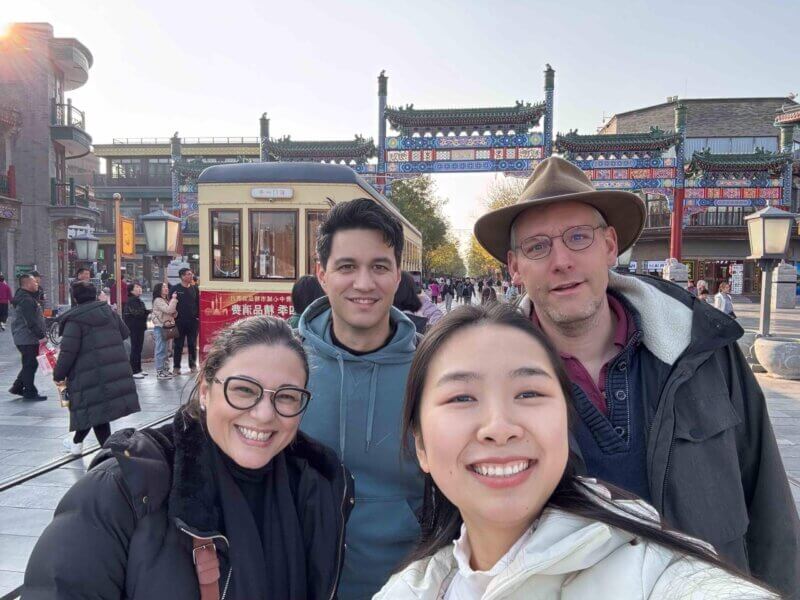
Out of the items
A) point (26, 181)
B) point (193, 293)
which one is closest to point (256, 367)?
point (193, 293)

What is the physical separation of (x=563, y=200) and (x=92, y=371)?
4.99 meters

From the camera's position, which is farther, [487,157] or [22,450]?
[487,157]

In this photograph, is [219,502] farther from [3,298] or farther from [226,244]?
[3,298]

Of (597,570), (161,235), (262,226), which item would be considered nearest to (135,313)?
(161,235)

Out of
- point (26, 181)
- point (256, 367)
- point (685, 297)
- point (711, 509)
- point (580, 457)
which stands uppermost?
point (26, 181)

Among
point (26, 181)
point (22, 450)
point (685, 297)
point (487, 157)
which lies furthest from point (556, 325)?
point (26, 181)

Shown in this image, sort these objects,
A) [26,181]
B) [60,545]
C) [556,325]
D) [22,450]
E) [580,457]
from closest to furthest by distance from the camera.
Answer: [60,545] → [580,457] → [556,325] → [22,450] → [26,181]

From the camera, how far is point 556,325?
74.5 inches

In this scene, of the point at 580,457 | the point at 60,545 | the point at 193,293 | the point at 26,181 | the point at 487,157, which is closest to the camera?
the point at 60,545

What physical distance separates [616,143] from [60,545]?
844 inches

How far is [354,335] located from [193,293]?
860 cm

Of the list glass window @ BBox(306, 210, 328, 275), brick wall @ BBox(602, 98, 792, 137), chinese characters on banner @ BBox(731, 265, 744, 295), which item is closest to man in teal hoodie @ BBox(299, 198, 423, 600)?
glass window @ BBox(306, 210, 328, 275)

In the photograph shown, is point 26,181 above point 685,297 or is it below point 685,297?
above

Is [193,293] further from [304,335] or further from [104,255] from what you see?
[104,255]
